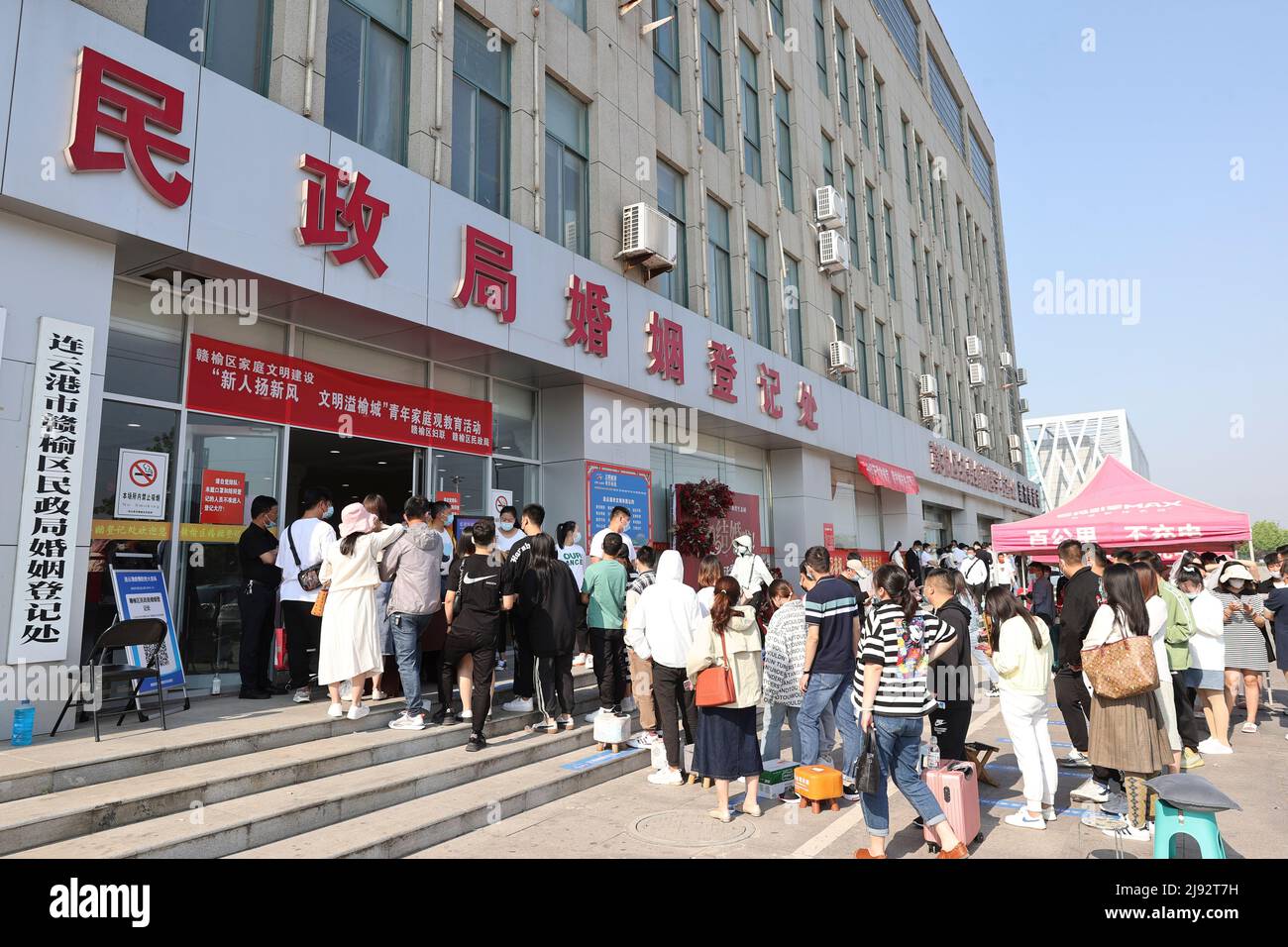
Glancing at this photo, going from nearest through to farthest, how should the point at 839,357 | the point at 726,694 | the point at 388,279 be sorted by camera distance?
the point at 726,694 → the point at 388,279 → the point at 839,357

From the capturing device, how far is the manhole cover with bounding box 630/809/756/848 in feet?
16.1

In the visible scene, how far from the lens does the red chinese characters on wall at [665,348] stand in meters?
11.8

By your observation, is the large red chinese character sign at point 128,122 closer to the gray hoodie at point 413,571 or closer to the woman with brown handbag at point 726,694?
the gray hoodie at point 413,571

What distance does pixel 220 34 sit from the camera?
7215mm

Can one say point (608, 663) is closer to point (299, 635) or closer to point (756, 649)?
point (756, 649)

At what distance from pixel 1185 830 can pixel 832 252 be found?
52.1 feet

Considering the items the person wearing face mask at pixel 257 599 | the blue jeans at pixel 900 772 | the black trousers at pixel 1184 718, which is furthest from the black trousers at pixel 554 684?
the black trousers at pixel 1184 718

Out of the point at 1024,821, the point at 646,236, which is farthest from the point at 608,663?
the point at 646,236

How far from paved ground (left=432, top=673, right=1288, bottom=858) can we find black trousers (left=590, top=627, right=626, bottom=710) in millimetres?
1104

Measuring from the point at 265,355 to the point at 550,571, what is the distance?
3.89m

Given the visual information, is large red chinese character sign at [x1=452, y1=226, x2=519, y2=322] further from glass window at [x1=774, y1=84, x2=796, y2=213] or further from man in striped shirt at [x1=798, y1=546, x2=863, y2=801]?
glass window at [x1=774, y1=84, x2=796, y2=213]

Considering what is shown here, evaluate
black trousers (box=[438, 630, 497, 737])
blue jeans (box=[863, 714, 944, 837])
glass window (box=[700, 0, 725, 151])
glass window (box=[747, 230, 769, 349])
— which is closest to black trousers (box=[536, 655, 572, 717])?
black trousers (box=[438, 630, 497, 737])
